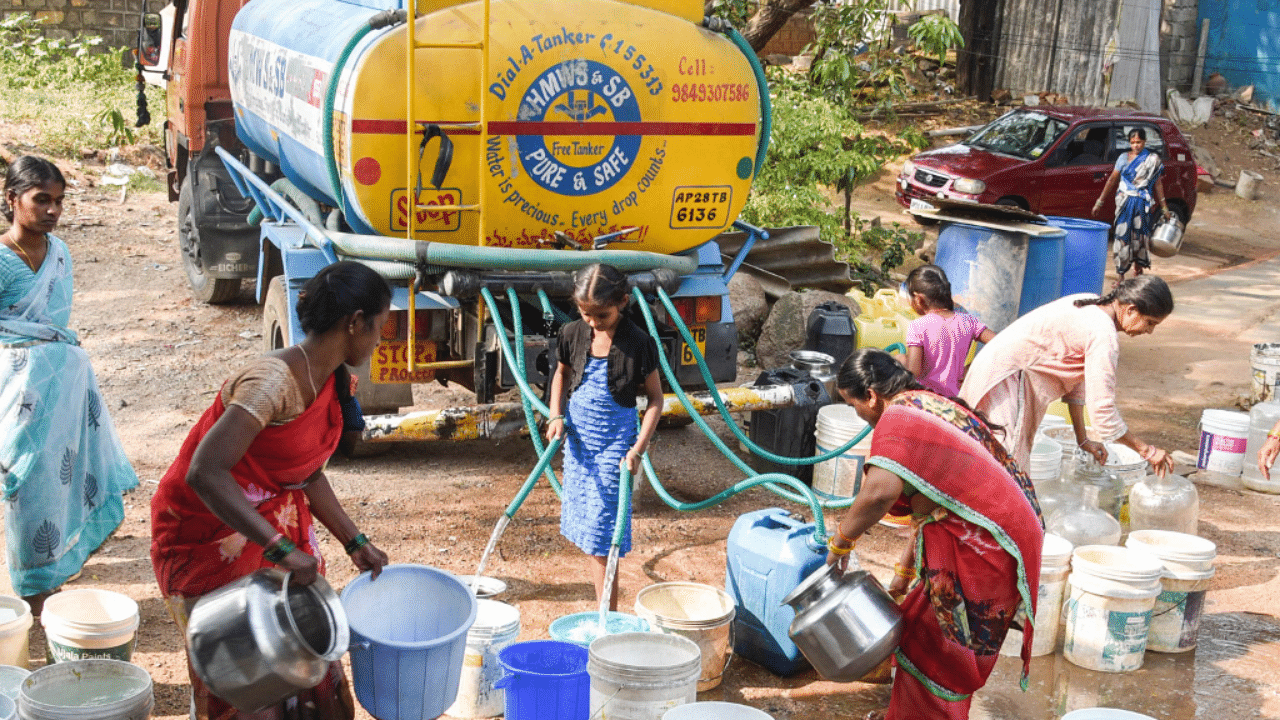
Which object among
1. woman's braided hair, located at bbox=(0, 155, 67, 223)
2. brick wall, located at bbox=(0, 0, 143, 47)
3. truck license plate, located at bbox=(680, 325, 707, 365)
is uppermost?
brick wall, located at bbox=(0, 0, 143, 47)

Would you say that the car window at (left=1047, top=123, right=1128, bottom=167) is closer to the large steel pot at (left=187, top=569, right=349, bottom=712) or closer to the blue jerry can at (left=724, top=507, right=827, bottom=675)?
the blue jerry can at (left=724, top=507, right=827, bottom=675)

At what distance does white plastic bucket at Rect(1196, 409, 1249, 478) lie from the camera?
22.0 ft

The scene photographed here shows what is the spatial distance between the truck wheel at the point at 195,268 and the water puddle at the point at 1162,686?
6715mm

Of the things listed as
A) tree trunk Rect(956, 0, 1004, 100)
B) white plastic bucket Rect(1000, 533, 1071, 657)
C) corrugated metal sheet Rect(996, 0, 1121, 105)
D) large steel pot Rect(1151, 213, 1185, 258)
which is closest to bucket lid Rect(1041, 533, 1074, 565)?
white plastic bucket Rect(1000, 533, 1071, 657)

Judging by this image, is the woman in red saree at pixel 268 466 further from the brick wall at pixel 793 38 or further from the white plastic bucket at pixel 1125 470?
the brick wall at pixel 793 38

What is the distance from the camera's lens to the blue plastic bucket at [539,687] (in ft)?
11.6

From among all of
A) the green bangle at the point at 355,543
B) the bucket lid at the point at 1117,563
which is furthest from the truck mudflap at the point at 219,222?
the bucket lid at the point at 1117,563

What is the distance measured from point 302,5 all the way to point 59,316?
2.77 m

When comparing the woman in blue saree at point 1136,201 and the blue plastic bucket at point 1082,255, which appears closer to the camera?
the blue plastic bucket at point 1082,255

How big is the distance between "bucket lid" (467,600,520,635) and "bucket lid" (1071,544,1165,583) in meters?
2.16

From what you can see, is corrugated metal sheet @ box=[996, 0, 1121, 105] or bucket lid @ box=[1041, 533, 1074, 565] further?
corrugated metal sheet @ box=[996, 0, 1121, 105]

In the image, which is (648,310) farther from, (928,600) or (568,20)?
(928,600)

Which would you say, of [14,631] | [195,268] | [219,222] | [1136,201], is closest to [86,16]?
[195,268]

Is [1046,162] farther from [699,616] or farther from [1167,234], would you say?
[699,616]
